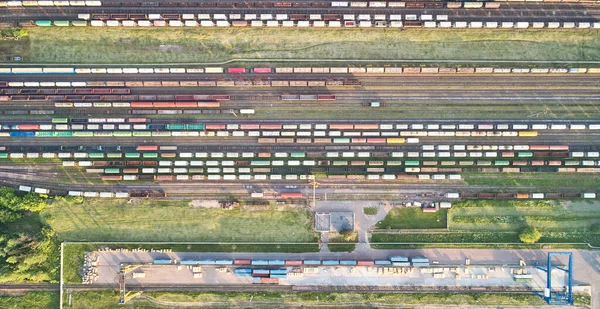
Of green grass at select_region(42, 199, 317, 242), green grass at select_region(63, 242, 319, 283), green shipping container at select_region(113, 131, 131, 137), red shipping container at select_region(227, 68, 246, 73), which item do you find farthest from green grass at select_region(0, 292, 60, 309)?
red shipping container at select_region(227, 68, 246, 73)

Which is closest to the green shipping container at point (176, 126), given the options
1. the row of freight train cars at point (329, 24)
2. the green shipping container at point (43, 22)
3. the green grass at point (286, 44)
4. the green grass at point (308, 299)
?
the green grass at point (286, 44)

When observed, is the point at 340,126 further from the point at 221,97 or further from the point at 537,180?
the point at 537,180

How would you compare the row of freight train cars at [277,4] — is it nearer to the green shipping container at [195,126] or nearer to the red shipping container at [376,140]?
the green shipping container at [195,126]

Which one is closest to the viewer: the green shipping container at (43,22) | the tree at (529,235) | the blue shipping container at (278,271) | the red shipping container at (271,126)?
the tree at (529,235)

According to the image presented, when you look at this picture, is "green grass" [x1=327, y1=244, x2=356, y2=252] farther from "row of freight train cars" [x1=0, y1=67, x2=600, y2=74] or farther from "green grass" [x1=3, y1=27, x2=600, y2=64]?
"green grass" [x1=3, y1=27, x2=600, y2=64]

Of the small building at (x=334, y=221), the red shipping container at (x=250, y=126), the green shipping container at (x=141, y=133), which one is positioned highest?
the red shipping container at (x=250, y=126)
